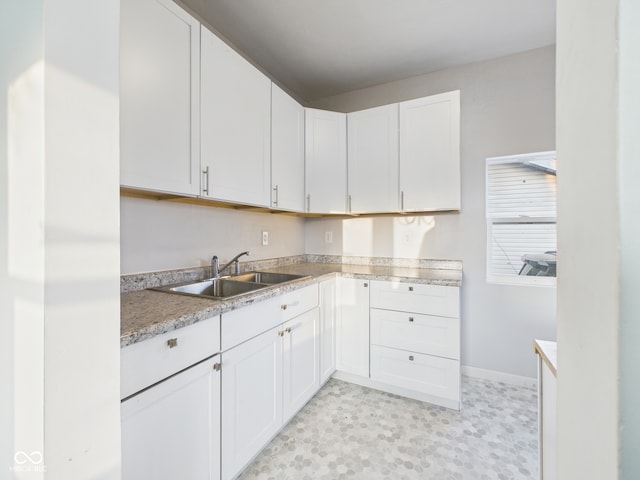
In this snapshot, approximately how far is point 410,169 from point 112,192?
Answer: 2114 mm

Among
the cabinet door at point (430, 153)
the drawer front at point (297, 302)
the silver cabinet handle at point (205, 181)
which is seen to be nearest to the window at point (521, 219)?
the cabinet door at point (430, 153)

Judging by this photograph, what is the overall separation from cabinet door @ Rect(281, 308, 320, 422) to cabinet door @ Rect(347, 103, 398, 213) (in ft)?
3.58

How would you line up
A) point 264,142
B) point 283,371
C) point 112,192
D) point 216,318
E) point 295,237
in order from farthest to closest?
point 295,237
point 264,142
point 283,371
point 216,318
point 112,192

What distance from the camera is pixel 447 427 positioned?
1.77 m

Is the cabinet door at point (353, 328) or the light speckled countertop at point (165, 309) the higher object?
the light speckled countertop at point (165, 309)

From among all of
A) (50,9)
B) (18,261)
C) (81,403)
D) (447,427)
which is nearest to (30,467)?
(81,403)

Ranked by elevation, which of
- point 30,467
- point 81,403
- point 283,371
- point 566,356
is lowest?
point 283,371

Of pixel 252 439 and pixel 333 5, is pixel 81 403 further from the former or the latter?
pixel 333 5

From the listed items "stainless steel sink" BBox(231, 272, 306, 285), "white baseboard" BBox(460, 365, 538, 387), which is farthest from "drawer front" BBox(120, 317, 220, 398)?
"white baseboard" BBox(460, 365, 538, 387)

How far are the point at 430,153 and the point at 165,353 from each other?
2202mm

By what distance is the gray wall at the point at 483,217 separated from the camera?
2207 millimetres

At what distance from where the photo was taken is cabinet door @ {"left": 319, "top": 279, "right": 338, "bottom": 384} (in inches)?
81.8

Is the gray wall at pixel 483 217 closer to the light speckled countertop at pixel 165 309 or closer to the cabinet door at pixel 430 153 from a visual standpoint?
the cabinet door at pixel 430 153

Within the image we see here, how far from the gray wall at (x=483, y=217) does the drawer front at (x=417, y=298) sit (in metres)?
0.60
